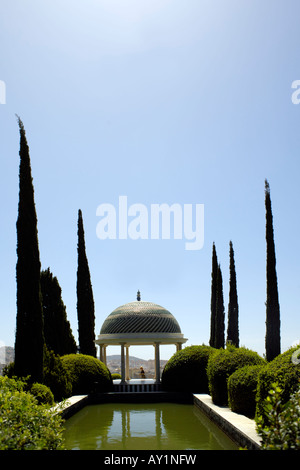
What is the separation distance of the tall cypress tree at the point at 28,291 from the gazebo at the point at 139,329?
10693 mm

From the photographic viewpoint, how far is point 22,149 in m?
18.8

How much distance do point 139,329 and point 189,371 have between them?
5.92 metres

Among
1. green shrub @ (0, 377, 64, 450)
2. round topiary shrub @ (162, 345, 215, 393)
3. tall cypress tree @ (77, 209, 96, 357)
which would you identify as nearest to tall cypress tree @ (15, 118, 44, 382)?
round topiary shrub @ (162, 345, 215, 393)

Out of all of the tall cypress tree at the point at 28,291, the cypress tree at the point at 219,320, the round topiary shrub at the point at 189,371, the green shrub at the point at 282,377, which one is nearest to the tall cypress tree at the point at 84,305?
the round topiary shrub at the point at 189,371

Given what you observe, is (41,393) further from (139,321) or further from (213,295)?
(213,295)

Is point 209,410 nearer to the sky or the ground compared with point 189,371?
nearer to the sky

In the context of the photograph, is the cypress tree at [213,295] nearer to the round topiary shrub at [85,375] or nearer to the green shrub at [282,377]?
the round topiary shrub at [85,375]

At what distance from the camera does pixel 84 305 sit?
27141 millimetres

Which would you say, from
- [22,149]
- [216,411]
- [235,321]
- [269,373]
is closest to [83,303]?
[235,321]

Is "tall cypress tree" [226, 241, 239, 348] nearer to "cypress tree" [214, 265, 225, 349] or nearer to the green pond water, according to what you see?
"cypress tree" [214, 265, 225, 349]

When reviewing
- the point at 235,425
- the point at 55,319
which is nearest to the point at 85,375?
the point at 55,319

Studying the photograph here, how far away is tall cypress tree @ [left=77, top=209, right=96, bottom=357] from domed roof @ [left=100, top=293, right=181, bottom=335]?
145cm

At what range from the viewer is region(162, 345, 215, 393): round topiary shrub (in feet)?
71.6

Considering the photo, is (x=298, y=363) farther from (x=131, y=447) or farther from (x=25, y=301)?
(x=25, y=301)
